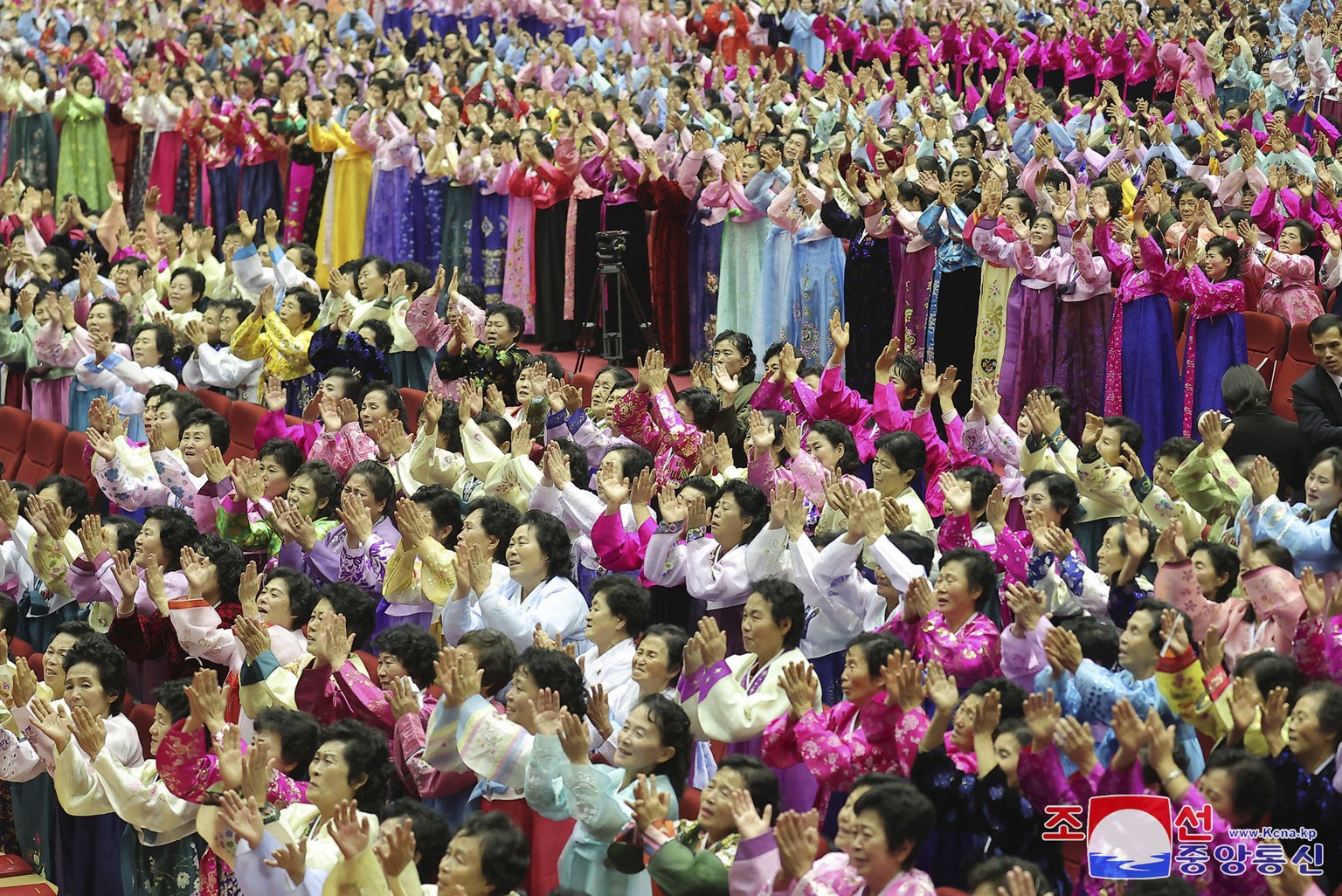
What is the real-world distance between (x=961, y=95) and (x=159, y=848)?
894 centimetres

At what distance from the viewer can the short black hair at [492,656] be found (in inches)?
172

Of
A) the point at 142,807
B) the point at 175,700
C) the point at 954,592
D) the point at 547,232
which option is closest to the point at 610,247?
the point at 547,232

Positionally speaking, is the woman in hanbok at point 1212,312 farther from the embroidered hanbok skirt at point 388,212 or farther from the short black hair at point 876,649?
the embroidered hanbok skirt at point 388,212

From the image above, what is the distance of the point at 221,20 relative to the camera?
14203 millimetres

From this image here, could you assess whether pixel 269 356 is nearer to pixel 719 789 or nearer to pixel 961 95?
pixel 719 789

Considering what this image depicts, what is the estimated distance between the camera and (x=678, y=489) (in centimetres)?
554

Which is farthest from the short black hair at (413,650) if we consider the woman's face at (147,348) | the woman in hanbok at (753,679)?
the woman's face at (147,348)

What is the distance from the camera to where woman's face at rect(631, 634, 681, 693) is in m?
4.34

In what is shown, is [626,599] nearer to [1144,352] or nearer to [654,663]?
[654,663]

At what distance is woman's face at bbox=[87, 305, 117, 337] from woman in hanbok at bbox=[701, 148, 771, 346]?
108 inches

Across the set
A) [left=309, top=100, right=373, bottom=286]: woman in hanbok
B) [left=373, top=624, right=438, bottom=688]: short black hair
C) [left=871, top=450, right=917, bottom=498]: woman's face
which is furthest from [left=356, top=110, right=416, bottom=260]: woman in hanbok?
[left=373, top=624, right=438, bottom=688]: short black hair

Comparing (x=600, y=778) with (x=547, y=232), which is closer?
(x=600, y=778)

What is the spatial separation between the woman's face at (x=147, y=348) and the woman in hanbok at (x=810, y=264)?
275 cm

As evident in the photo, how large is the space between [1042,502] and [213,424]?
2856 millimetres
